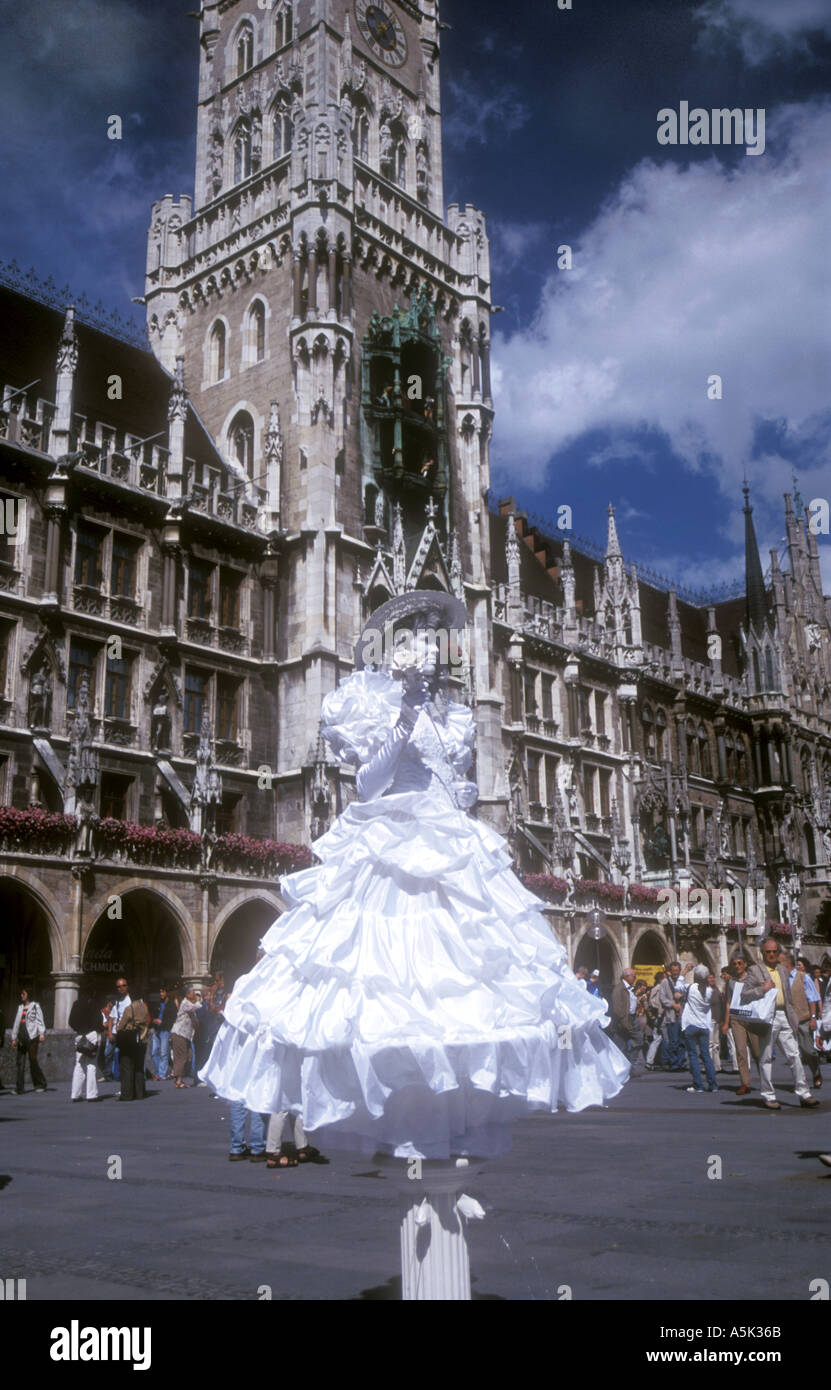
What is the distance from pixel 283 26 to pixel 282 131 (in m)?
3.96

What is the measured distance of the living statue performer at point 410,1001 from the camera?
3.98m

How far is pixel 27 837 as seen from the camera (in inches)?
849

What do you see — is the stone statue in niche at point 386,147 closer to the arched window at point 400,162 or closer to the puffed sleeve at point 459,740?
the arched window at point 400,162

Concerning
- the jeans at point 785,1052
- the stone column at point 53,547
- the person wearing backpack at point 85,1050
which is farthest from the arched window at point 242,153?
the jeans at point 785,1052

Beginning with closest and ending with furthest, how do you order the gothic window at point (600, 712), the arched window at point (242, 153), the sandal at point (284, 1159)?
the sandal at point (284, 1159)
the arched window at point (242, 153)
the gothic window at point (600, 712)

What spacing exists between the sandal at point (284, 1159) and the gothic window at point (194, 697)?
19.8 metres

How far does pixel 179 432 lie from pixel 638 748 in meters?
22.7

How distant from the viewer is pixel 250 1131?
980 centimetres

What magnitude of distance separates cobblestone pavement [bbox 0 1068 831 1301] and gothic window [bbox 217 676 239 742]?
→ 18296 mm

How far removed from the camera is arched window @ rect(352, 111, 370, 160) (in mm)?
36281

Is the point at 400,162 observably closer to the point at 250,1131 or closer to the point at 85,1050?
the point at 85,1050

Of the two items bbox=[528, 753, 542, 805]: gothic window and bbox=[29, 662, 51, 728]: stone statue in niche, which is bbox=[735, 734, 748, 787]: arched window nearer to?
bbox=[528, 753, 542, 805]: gothic window

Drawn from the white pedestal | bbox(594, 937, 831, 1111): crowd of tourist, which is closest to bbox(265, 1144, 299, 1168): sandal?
bbox(594, 937, 831, 1111): crowd of tourist

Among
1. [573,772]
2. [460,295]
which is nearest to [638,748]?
[573,772]
